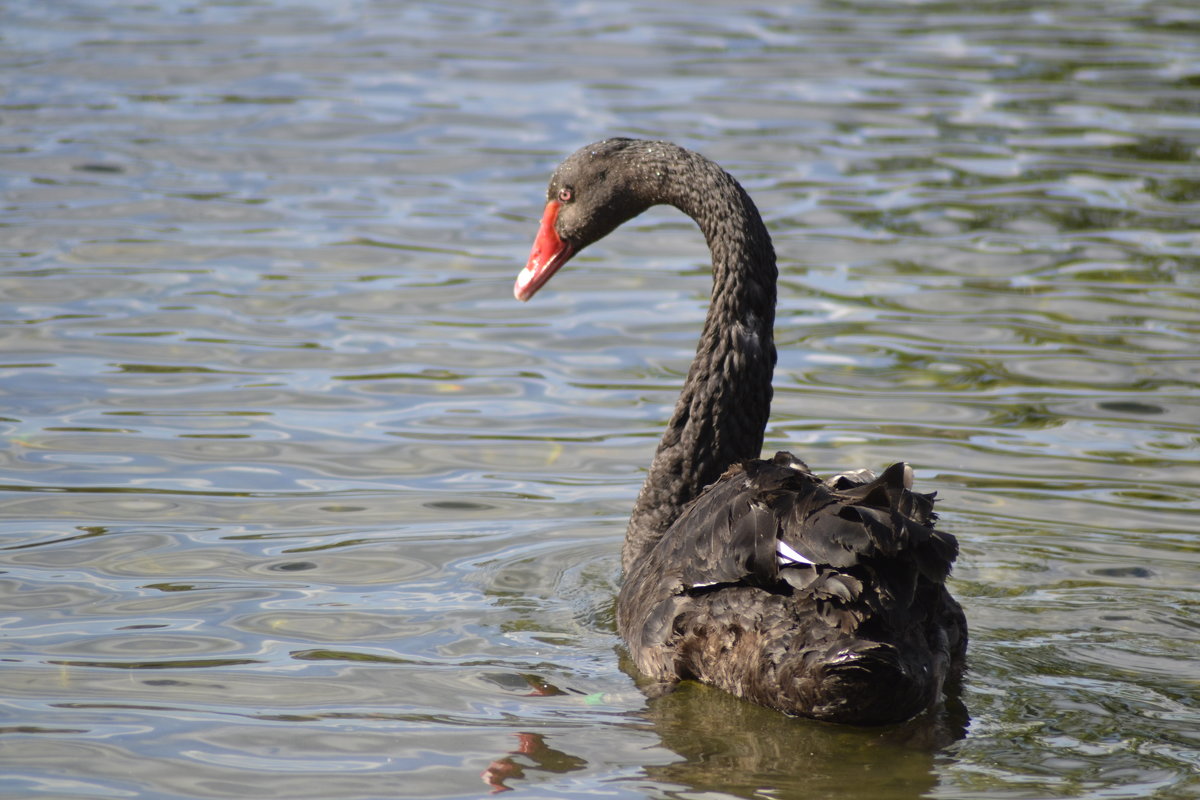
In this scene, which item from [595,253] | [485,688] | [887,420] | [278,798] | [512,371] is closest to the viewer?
[278,798]

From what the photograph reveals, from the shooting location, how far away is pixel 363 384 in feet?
26.6

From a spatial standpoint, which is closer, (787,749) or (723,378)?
(787,749)

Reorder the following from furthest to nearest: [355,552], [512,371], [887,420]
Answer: [512,371] → [887,420] → [355,552]

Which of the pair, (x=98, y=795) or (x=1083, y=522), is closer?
(x=98, y=795)

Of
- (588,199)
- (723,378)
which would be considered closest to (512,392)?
(588,199)

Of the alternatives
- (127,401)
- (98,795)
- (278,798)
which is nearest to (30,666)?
(98,795)

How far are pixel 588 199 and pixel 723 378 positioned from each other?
105 cm

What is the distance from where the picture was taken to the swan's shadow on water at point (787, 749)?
4.35m

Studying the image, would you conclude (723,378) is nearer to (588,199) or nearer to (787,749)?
(588,199)

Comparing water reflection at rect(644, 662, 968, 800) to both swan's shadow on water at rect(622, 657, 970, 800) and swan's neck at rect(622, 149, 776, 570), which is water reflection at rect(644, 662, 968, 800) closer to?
swan's shadow on water at rect(622, 657, 970, 800)

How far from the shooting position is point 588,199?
633cm

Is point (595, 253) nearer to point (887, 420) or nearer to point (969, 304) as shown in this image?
point (969, 304)

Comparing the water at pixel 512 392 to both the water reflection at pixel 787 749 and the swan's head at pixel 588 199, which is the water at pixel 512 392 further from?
the swan's head at pixel 588 199

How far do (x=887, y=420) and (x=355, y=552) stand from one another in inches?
111
